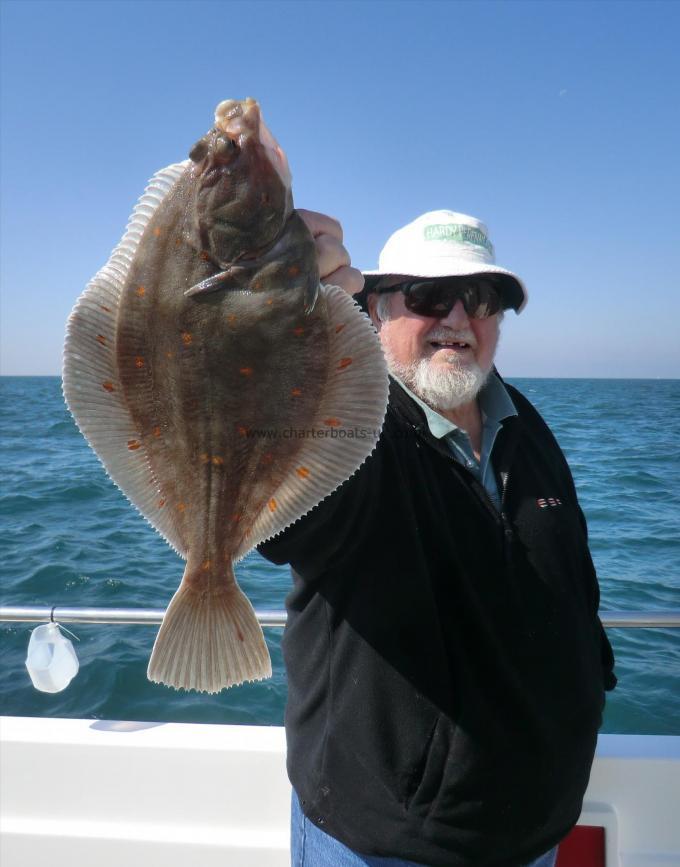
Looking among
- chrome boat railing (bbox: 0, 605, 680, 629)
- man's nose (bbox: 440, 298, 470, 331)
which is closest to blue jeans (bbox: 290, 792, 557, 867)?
chrome boat railing (bbox: 0, 605, 680, 629)

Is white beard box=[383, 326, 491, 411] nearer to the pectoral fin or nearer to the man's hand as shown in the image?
the man's hand

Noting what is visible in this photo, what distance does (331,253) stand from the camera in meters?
1.51

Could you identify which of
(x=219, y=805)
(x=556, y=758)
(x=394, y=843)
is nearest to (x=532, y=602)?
(x=556, y=758)

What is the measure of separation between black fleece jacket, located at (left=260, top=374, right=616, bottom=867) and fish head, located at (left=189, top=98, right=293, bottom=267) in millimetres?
671

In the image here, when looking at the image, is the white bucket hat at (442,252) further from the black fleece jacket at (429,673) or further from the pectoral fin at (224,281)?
the pectoral fin at (224,281)

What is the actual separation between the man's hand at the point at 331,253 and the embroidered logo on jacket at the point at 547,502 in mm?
1062

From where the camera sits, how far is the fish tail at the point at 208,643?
1578 mm

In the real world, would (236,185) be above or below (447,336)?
above

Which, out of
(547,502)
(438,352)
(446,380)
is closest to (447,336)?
(438,352)

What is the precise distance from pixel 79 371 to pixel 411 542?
100 cm

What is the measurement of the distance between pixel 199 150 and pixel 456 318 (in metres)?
1.35

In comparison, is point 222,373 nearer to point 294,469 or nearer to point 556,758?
point 294,469

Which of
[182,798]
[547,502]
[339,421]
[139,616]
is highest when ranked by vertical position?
[339,421]

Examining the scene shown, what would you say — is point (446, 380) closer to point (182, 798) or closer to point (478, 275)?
point (478, 275)
